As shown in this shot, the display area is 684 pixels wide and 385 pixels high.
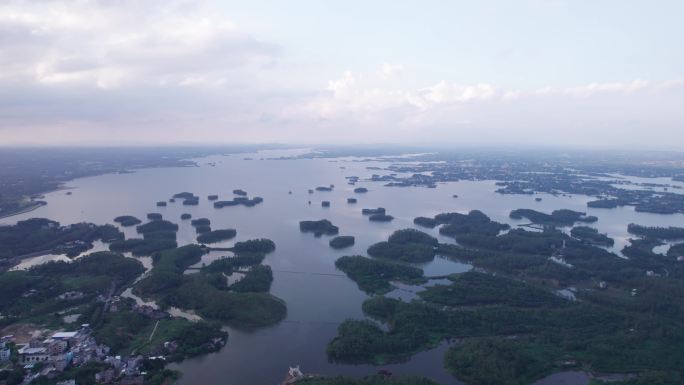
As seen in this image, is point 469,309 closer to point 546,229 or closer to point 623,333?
point 623,333

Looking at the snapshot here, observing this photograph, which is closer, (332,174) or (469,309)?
(469,309)

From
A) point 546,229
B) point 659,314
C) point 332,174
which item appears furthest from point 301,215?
point 332,174

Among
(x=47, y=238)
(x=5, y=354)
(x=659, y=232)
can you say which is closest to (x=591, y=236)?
(x=659, y=232)

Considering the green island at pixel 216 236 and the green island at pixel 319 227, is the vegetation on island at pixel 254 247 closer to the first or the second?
the green island at pixel 216 236

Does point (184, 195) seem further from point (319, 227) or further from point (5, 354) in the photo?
point (5, 354)

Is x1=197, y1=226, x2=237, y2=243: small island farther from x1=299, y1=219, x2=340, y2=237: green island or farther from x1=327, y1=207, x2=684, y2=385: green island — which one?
x1=327, y1=207, x2=684, y2=385: green island

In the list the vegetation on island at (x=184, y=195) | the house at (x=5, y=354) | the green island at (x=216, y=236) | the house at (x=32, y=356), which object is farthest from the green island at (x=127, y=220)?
the house at (x=32, y=356)
